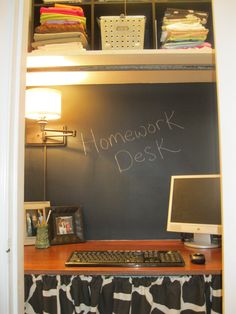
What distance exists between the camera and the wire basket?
160 cm

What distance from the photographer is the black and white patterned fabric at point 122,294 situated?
52.7 inches

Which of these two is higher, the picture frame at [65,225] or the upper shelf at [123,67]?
the upper shelf at [123,67]

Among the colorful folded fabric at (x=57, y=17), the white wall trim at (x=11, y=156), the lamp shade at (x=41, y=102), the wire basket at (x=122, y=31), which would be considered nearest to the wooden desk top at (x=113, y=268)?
the white wall trim at (x=11, y=156)

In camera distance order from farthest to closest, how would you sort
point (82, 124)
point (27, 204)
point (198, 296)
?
point (82, 124)
point (27, 204)
point (198, 296)

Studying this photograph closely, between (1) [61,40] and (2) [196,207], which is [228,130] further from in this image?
(1) [61,40]

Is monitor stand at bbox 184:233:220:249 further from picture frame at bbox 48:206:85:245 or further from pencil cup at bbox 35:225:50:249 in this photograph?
pencil cup at bbox 35:225:50:249

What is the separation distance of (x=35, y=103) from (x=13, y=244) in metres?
1.12

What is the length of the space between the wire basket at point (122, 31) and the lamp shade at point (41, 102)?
0.45 metres

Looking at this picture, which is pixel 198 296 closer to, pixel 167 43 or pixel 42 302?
pixel 42 302

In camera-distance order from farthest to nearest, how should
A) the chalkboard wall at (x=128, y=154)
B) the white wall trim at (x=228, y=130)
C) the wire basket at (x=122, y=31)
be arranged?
1. the chalkboard wall at (x=128, y=154)
2. the wire basket at (x=122, y=31)
3. the white wall trim at (x=228, y=130)

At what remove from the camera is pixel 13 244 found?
33.9 inches

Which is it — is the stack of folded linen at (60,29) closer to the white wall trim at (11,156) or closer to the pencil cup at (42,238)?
the white wall trim at (11,156)

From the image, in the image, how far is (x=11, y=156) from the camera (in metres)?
0.86

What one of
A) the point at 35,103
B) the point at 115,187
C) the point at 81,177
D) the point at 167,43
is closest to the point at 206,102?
the point at 167,43
